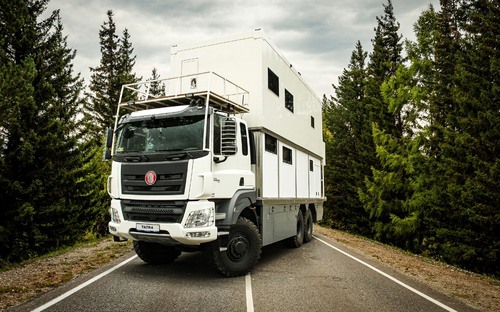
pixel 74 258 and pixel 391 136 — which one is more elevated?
pixel 391 136

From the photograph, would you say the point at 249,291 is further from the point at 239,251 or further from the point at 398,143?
the point at 398,143

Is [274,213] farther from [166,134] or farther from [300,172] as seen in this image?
[166,134]

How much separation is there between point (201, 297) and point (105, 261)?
3.86 meters

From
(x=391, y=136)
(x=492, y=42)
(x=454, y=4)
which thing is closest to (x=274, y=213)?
(x=492, y=42)

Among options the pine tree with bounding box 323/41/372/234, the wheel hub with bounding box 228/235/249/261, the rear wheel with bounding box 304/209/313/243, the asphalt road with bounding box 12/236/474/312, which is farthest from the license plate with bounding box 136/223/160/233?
the pine tree with bounding box 323/41/372/234

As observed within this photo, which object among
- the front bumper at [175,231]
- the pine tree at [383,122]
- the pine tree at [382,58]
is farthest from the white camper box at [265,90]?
the pine tree at [382,58]

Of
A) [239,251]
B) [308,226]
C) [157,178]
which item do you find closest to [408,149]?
[308,226]

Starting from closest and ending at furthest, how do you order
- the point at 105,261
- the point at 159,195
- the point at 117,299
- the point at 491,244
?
1. the point at 117,299
2. the point at 159,195
3. the point at 105,261
4. the point at 491,244

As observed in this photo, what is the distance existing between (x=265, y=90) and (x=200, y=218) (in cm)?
385

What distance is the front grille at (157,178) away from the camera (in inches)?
247

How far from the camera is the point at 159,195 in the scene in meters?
6.42

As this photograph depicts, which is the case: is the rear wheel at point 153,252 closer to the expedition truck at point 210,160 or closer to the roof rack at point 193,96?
the expedition truck at point 210,160

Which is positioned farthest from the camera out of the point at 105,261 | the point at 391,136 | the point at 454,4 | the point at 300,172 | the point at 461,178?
the point at 391,136

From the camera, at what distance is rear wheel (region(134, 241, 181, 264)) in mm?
7859
